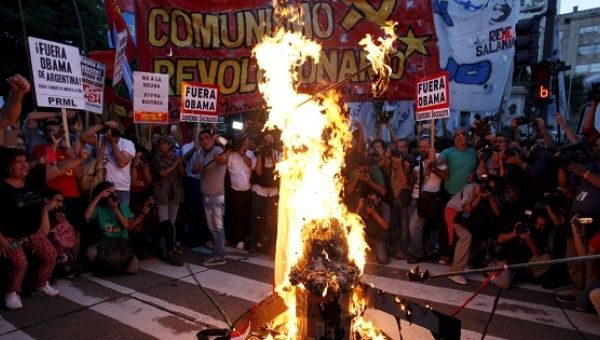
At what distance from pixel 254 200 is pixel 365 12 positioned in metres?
5.24

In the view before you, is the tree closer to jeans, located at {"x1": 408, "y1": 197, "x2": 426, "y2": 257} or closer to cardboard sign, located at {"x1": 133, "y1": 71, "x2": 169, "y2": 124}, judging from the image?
cardboard sign, located at {"x1": 133, "y1": 71, "x2": 169, "y2": 124}

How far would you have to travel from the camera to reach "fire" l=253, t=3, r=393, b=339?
11.6ft

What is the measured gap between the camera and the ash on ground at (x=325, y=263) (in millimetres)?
3271

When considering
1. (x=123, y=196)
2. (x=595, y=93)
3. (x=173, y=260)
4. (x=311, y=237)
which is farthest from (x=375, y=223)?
(x=123, y=196)

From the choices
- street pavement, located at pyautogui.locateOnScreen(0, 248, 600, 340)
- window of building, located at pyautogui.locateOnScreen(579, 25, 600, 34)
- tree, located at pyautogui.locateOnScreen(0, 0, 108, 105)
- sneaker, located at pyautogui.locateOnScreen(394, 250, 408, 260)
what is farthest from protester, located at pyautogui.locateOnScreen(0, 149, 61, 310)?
window of building, located at pyautogui.locateOnScreen(579, 25, 600, 34)

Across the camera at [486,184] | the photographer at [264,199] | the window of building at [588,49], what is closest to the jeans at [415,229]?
the camera at [486,184]

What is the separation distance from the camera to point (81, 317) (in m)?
5.05

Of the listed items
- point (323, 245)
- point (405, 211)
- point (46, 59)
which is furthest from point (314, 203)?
point (46, 59)

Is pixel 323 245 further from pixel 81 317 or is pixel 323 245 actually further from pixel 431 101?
pixel 431 101

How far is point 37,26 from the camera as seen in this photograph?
15.2m

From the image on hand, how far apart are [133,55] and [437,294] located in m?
9.36

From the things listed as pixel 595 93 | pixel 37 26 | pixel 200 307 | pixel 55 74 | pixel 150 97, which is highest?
pixel 37 26

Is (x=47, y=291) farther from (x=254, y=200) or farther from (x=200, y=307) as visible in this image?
(x=254, y=200)

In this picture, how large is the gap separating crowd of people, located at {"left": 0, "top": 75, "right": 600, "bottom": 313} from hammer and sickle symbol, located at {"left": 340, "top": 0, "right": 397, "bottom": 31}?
2.92 meters
